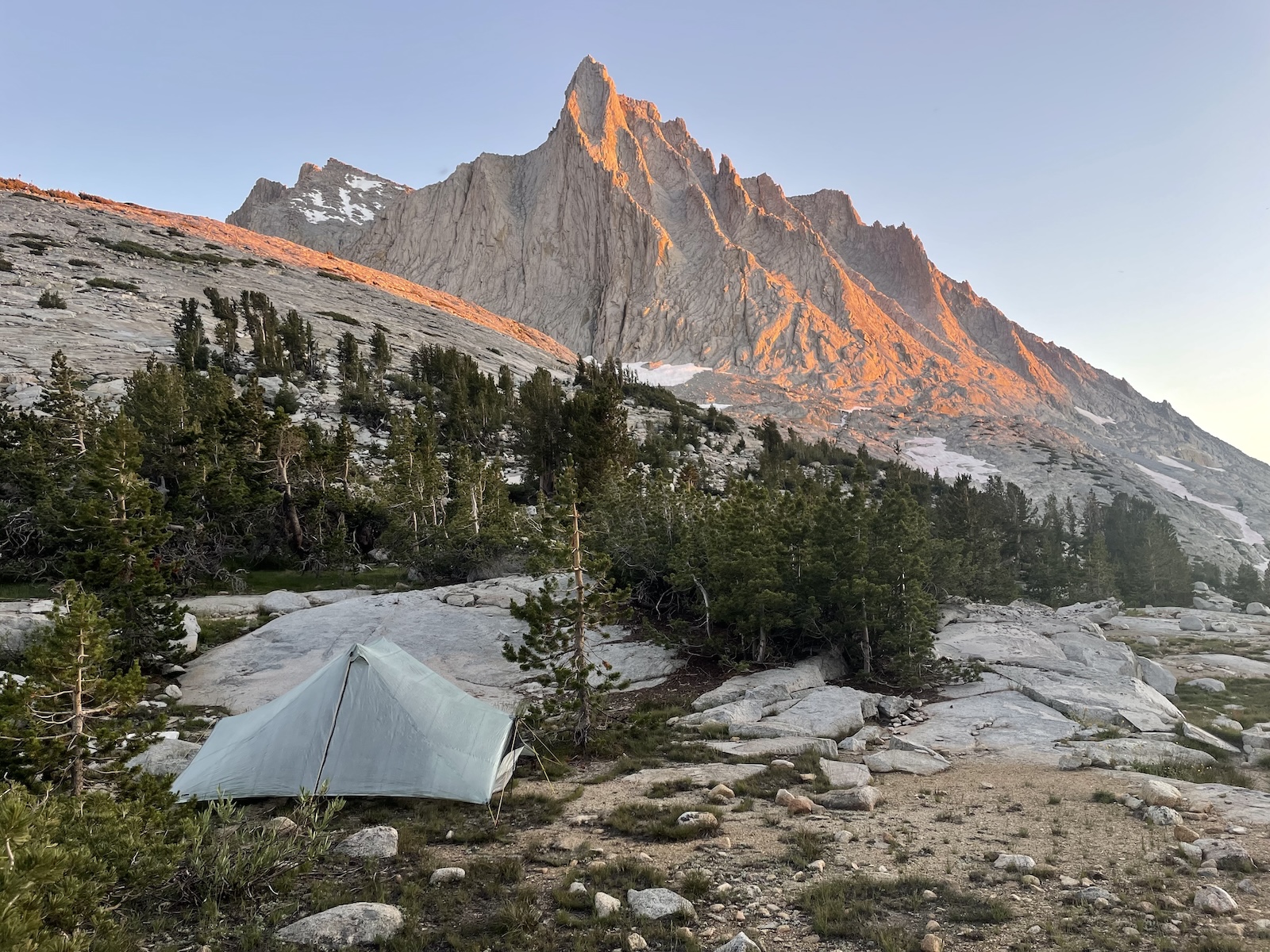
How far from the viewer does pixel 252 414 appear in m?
28.7

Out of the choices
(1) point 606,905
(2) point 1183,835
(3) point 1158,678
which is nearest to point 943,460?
(3) point 1158,678

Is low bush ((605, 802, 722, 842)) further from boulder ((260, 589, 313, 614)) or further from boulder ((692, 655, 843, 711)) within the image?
boulder ((260, 589, 313, 614))

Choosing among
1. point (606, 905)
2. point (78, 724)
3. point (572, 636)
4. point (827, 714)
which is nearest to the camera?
point (606, 905)

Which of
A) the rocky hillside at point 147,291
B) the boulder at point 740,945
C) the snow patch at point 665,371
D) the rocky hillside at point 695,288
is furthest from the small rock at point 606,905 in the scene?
the snow patch at point 665,371

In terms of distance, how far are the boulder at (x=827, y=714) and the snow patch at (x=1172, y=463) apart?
190487 mm

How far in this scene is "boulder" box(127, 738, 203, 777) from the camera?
37.3ft

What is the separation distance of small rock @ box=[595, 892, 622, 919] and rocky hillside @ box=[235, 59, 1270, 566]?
12499cm

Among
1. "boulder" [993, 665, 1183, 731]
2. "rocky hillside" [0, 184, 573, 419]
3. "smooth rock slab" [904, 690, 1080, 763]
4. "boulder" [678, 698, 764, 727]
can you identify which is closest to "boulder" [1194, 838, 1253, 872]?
"smooth rock slab" [904, 690, 1080, 763]

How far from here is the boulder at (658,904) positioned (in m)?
6.73

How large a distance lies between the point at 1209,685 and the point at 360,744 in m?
26.8

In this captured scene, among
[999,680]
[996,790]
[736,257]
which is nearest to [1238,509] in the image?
[736,257]

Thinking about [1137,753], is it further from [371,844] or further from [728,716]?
[371,844]

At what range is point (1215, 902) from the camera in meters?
6.38

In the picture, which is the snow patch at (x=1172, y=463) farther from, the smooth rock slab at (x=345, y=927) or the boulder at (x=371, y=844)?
the smooth rock slab at (x=345, y=927)
